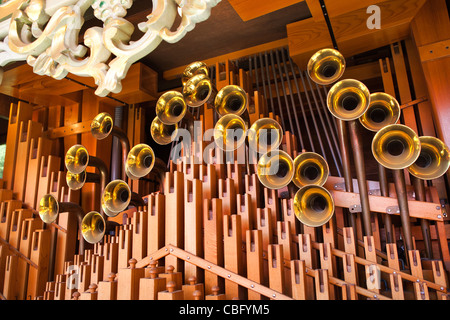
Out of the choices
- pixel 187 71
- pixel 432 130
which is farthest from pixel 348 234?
pixel 187 71

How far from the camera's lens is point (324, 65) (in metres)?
2.68

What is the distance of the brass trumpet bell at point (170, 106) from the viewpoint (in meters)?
2.85

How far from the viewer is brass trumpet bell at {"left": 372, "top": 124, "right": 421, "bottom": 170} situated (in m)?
2.12

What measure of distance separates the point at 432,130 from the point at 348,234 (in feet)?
4.10

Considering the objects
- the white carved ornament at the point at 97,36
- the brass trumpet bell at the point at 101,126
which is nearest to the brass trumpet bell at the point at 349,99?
the white carved ornament at the point at 97,36

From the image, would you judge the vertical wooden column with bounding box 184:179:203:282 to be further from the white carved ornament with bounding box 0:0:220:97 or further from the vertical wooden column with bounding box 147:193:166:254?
the white carved ornament with bounding box 0:0:220:97

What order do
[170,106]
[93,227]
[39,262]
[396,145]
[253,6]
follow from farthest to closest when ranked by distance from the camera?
1. [39,262]
2. [93,227]
3. [170,106]
4. [253,6]
5. [396,145]

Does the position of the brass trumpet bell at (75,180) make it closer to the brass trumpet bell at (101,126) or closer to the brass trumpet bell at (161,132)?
the brass trumpet bell at (101,126)

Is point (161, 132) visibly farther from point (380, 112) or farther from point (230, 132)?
point (380, 112)

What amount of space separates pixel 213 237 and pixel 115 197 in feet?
3.80

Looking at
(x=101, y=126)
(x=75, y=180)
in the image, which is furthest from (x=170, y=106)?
(x=75, y=180)

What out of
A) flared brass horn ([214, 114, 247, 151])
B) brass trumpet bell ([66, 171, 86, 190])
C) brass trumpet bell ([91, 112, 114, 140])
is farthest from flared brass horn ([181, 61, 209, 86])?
brass trumpet bell ([66, 171, 86, 190])

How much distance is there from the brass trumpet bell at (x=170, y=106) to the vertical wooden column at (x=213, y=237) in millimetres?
945
